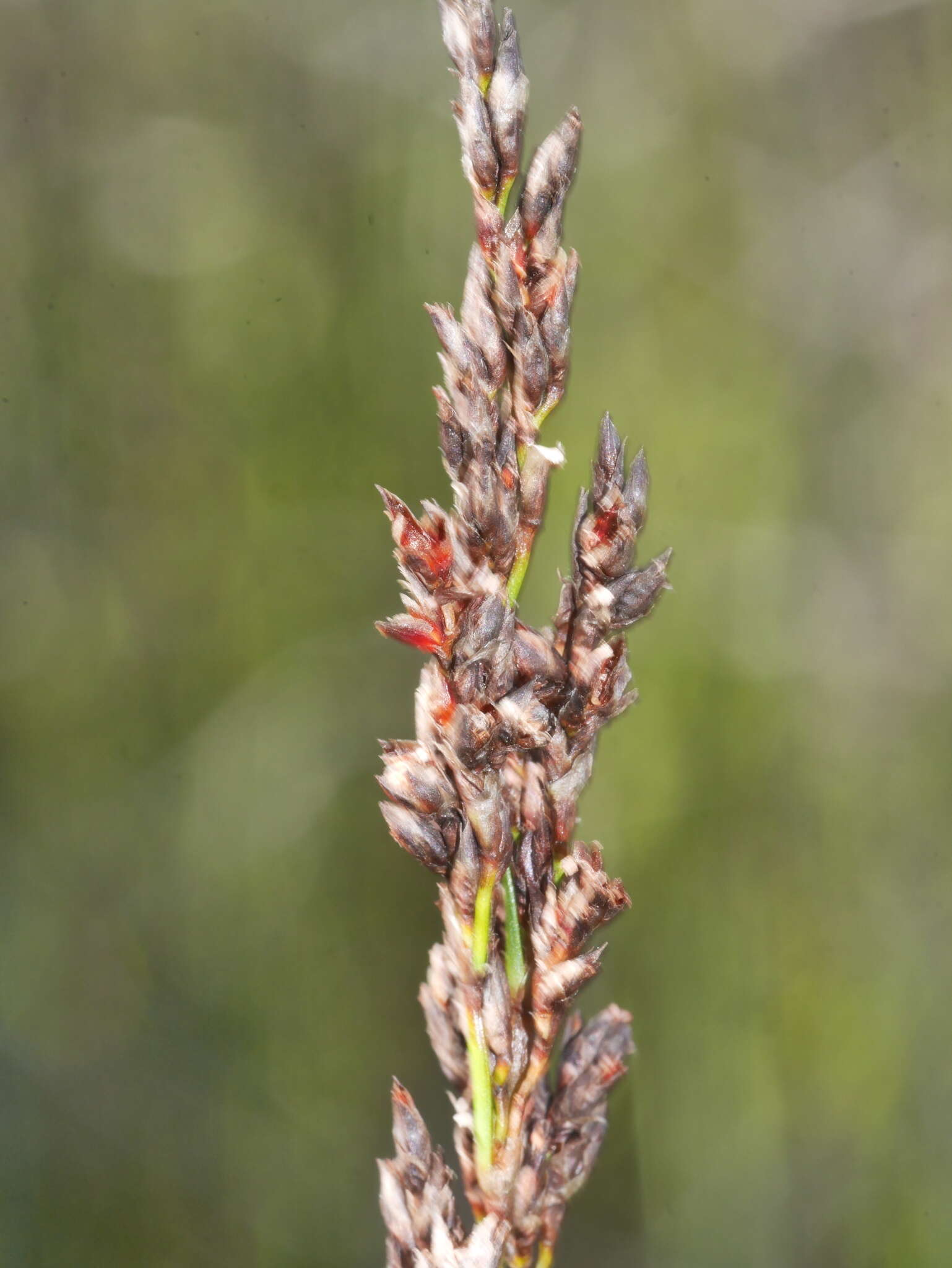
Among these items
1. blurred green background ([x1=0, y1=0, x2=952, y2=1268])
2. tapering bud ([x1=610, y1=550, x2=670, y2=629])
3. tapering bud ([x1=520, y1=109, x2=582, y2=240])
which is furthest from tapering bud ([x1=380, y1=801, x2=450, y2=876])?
blurred green background ([x1=0, y1=0, x2=952, y2=1268])

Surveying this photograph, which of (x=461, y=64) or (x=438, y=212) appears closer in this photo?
(x=461, y=64)

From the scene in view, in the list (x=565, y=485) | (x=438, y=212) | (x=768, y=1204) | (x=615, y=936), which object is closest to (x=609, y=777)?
(x=615, y=936)

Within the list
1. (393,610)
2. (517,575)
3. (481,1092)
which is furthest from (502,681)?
(393,610)

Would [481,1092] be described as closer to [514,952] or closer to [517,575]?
[514,952]

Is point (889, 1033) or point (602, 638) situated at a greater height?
point (602, 638)

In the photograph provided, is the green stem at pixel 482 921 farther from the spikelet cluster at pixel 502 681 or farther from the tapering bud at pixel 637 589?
the tapering bud at pixel 637 589

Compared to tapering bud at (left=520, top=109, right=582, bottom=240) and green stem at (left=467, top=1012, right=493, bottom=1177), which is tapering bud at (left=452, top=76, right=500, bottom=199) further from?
green stem at (left=467, top=1012, right=493, bottom=1177)

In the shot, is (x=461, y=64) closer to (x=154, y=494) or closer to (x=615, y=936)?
(x=154, y=494)
